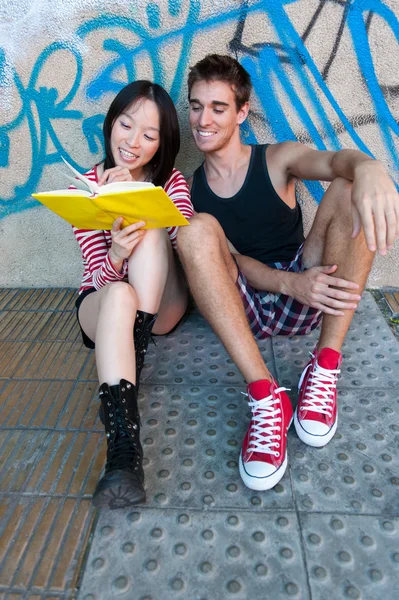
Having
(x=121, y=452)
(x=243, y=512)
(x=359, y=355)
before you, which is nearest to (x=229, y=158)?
(x=359, y=355)

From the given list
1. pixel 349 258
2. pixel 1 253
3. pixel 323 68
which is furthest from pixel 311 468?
pixel 1 253

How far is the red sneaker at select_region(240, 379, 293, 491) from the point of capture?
1.53m

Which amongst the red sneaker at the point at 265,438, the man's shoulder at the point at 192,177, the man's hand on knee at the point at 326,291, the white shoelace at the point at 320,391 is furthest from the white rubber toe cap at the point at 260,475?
the man's shoulder at the point at 192,177

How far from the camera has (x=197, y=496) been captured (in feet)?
5.02

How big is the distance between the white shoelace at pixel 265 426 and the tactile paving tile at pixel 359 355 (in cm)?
36

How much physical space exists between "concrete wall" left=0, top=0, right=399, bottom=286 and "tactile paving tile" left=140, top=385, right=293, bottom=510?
4.36 feet

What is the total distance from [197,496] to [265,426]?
35cm

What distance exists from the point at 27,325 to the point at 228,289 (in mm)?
1421

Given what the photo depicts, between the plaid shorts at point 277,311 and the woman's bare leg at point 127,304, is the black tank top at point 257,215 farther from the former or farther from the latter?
the woman's bare leg at point 127,304

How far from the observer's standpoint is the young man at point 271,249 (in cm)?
160

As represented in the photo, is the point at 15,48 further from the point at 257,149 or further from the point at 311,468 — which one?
the point at 311,468

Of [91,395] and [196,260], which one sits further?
[91,395]

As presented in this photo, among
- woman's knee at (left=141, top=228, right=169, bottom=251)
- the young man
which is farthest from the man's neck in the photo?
woman's knee at (left=141, top=228, right=169, bottom=251)

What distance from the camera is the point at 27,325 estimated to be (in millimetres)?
2609
